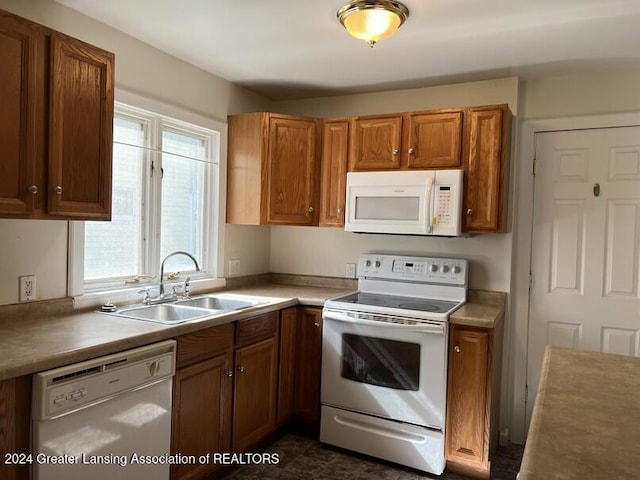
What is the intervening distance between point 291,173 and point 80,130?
1.51 m

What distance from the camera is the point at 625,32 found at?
7.32ft

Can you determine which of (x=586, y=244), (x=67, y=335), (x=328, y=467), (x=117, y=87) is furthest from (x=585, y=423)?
(x=117, y=87)

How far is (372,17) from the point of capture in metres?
1.97

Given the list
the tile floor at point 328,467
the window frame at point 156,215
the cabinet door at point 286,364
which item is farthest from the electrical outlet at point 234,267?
the tile floor at point 328,467

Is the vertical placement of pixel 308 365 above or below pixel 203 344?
below

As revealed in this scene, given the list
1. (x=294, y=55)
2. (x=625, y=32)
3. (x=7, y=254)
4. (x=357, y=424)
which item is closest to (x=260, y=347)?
(x=357, y=424)

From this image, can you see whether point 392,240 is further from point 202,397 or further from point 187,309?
point 202,397

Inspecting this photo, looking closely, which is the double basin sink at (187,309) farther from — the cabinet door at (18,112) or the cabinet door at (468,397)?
the cabinet door at (468,397)

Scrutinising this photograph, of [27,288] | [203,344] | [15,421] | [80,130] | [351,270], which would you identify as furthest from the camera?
[351,270]

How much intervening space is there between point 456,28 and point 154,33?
1.55 meters

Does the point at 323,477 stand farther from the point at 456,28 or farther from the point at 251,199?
the point at 456,28

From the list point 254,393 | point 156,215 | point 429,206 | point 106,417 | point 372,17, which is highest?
point 372,17

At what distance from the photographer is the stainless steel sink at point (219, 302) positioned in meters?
2.82

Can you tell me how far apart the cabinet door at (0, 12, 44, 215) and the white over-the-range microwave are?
5.97ft
